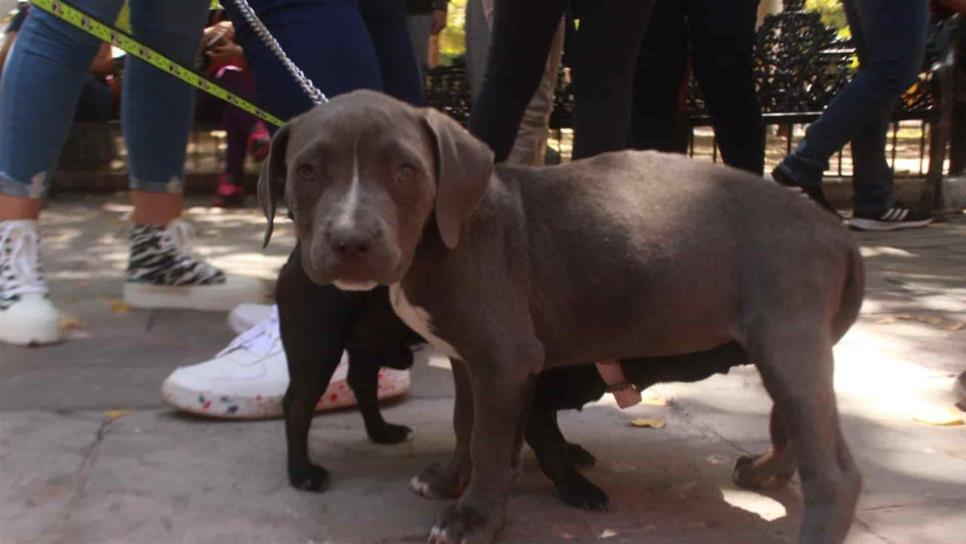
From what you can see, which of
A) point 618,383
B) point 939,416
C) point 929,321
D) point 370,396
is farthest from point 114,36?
point 929,321

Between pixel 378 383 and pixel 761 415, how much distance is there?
1159 millimetres

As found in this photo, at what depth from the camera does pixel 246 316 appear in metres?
4.51

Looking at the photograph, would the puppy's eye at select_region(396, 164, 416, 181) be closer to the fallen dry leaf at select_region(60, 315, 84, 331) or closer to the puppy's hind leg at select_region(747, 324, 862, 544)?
the puppy's hind leg at select_region(747, 324, 862, 544)

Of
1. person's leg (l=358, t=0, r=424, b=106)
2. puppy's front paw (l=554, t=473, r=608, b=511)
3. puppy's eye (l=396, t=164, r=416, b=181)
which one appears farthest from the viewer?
person's leg (l=358, t=0, r=424, b=106)

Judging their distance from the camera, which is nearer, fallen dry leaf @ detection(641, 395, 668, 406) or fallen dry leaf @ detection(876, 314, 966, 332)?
fallen dry leaf @ detection(641, 395, 668, 406)

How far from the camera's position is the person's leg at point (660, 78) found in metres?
5.10

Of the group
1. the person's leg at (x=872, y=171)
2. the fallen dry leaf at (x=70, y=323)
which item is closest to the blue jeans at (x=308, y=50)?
the fallen dry leaf at (x=70, y=323)

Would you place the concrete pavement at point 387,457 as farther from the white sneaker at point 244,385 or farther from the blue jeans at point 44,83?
the blue jeans at point 44,83

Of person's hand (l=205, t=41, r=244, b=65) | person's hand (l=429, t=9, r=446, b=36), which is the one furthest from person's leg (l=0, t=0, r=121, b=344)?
person's hand (l=205, t=41, r=244, b=65)

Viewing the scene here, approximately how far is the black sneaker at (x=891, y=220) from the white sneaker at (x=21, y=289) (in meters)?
4.81

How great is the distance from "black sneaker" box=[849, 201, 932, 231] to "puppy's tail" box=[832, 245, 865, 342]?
463 centimetres

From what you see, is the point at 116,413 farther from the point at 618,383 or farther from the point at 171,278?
the point at 618,383

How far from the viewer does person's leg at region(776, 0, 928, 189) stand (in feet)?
20.2

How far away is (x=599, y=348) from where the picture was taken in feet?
9.50
